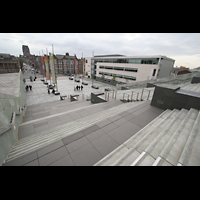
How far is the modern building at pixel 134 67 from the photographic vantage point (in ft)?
83.2

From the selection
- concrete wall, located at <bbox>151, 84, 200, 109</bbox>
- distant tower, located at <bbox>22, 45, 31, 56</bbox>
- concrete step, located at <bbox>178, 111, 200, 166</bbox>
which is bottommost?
concrete step, located at <bbox>178, 111, 200, 166</bbox>

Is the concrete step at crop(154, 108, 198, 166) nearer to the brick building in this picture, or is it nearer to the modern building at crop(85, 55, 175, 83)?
the modern building at crop(85, 55, 175, 83)

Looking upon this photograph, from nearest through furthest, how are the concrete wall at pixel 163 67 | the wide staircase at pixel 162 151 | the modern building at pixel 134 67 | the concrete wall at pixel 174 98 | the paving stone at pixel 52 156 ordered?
the wide staircase at pixel 162 151 → the paving stone at pixel 52 156 → the concrete wall at pixel 174 98 → the concrete wall at pixel 163 67 → the modern building at pixel 134 67

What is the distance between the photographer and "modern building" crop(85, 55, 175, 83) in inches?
999

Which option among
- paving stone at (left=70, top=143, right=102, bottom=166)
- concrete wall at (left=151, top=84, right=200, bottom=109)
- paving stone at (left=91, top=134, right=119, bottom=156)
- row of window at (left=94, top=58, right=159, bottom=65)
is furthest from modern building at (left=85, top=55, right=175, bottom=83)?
paving stone at (left=70, top=143, right=102, bottom=166)

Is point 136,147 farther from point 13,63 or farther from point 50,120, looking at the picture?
point 13,63

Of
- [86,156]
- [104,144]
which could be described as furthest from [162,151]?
[86,156]

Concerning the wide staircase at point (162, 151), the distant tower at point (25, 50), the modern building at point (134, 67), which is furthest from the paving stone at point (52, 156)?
the distant tower at point (25, 50)

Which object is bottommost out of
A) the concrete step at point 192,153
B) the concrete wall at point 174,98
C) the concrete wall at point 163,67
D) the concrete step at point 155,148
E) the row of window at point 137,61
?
the concrete step at point 155,148

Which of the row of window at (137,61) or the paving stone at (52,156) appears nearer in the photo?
the paving stone at (52,156)

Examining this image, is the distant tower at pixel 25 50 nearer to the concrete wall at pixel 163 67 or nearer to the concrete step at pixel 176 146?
the concrete wall at pixel 163 67

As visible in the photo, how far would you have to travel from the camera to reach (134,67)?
96.4 ft
